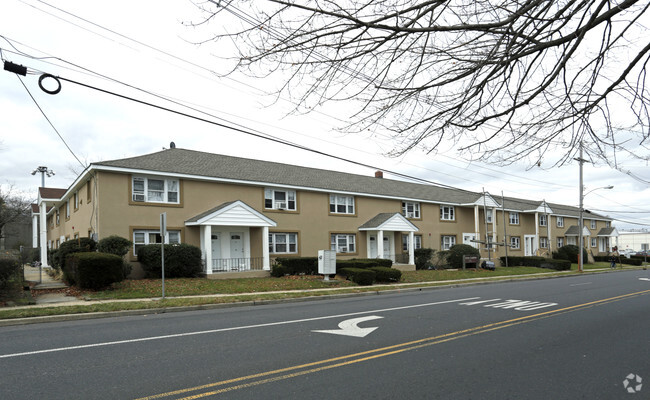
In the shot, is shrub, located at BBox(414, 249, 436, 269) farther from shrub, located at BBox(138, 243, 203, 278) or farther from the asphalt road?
the asphalt road

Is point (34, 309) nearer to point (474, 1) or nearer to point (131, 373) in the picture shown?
point (131, 373)

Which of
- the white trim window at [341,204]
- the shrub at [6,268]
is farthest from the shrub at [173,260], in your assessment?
the white trim window at [341,204]

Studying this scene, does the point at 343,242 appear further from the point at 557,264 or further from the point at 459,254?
the point at 557,264

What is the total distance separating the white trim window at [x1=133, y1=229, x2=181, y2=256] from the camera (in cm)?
2073

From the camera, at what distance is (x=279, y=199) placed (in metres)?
26.5

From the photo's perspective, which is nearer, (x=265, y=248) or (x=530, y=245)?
(x=265, y=248)

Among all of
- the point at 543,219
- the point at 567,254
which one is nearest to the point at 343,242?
the point at 567,254

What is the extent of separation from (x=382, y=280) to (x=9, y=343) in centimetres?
1616

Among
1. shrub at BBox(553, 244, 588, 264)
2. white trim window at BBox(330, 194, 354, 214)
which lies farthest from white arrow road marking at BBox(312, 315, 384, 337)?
shrub at BBox(553, 244, 588, 264)

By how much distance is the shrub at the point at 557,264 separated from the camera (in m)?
35.8

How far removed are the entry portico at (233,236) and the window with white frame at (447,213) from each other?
18.3m

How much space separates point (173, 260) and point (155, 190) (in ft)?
13.0

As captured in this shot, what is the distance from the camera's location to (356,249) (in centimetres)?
3016

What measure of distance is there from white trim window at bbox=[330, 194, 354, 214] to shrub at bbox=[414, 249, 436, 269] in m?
6.38
